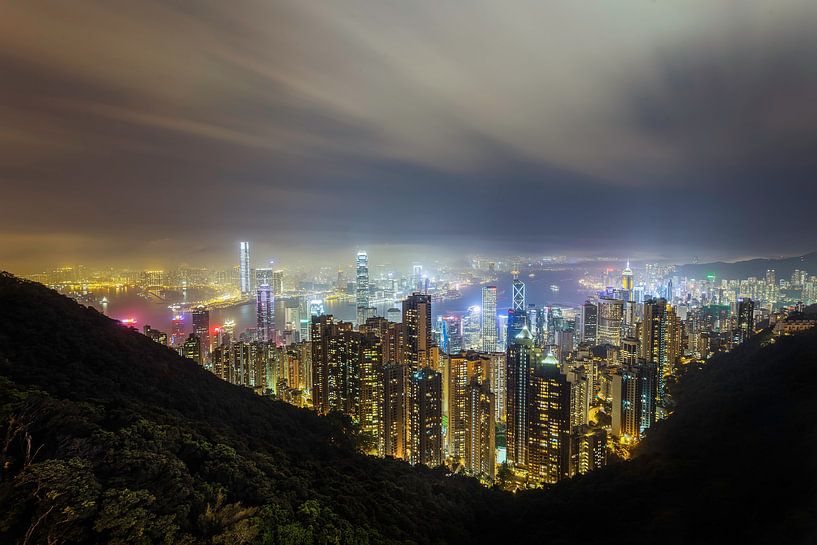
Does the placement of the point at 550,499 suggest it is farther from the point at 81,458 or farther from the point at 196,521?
the point at 81,458

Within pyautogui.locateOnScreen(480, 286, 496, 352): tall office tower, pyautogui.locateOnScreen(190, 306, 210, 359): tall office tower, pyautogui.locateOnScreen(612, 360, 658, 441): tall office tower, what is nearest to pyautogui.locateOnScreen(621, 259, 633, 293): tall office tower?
pyautogui.locateOnScreen(480, 286, 496, 352): tall office tower

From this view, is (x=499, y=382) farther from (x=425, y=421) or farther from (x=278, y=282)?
(x=278, y=282)

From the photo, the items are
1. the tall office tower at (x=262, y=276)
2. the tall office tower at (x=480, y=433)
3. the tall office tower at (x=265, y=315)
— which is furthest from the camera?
the tall office tower at (x=262, y=276)

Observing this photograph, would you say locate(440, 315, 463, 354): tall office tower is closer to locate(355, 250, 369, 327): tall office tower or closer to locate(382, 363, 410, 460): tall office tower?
locate(355, 250, 369, 327): tall office tower

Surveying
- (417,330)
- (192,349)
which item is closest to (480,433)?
(417,330)

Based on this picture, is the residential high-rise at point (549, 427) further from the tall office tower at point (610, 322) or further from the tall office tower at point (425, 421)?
the tall office tower at point (610, 322)

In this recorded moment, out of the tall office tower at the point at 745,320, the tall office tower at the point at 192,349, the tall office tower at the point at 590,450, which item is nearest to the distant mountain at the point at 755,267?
the tall office tower at the point at 745,320
